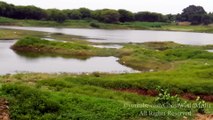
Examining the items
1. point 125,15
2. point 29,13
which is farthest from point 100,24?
point 29,13

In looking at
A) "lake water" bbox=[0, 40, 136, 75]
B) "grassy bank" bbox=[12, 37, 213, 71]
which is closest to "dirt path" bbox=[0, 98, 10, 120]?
"lake water" bbox=[0, 40, 136, 75]

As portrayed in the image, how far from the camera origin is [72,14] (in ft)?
548

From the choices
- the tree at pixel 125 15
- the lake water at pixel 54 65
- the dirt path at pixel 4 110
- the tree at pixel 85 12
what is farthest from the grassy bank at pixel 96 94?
the tree at pixel 125 15

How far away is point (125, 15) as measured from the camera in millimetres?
177250

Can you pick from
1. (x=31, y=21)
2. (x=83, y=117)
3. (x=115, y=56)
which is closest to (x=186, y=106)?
(x=83, y=117)

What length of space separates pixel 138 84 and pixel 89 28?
413 ft

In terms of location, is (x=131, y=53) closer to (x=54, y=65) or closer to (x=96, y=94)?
(x=54, y=65)

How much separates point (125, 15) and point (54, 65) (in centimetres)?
13477

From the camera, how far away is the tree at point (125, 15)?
17657 cm

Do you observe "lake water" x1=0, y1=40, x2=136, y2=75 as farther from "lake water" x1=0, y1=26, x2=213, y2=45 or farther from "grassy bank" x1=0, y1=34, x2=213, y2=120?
"lake water" x1=0, y1=26, x2=213, y2=45

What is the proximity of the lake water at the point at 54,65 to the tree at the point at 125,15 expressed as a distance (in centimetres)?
12265

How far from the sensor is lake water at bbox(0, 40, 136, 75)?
1599 inches

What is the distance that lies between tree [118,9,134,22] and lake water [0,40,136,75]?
122646mm

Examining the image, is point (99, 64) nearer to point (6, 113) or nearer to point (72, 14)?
point (6, 113)
